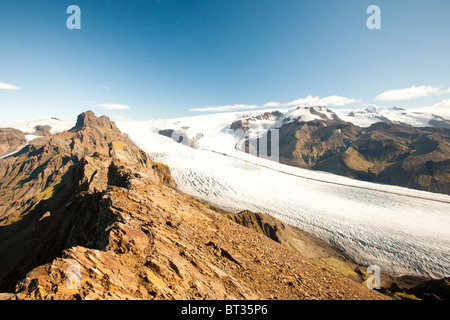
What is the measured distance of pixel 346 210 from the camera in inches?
2142

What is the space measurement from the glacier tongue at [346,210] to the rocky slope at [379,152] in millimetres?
40976

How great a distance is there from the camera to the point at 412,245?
3906 cm

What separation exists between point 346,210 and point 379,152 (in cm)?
11064

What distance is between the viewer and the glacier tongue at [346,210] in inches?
1457

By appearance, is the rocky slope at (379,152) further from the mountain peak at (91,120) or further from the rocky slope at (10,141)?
the rocky slope at (10,141)

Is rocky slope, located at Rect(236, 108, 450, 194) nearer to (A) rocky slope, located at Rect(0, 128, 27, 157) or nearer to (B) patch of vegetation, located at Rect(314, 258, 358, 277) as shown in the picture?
(B) patch of vegetation, located at Rect(314, 258, 358, 277)

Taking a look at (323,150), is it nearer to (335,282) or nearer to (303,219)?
(303,219)

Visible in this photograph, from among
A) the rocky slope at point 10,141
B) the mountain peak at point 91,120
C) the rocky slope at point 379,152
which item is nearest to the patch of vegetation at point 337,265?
the rocky slope at point 379,152

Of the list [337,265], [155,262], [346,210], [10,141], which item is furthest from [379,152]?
[10,141]

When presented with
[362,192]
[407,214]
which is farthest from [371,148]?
[407,214]

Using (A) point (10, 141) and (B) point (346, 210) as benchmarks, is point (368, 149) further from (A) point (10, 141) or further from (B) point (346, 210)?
(A) point (10, 141)

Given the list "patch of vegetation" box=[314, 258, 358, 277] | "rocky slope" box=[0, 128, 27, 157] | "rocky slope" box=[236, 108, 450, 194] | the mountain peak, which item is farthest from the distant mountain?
"rocky slope" box=[0, 128, 27, 157]

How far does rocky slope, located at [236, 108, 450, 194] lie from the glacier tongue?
134 feet

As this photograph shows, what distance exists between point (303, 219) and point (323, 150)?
14245 cm
